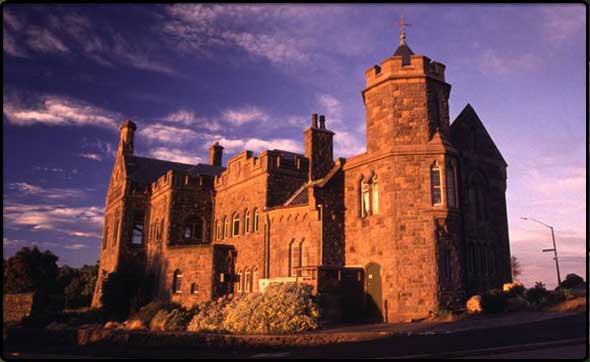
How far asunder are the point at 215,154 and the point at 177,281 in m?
19.6

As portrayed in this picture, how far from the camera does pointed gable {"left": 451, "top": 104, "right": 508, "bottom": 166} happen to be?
A: 22781mm

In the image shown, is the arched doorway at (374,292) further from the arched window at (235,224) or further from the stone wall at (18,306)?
the stone wall at (18,306)

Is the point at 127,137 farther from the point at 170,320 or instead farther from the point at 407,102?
the point at 407,102

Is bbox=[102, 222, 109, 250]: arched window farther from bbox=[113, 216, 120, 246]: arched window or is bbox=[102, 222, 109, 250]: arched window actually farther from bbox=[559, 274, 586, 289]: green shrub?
bbox=[559, 274, 586, 289]: green shrub

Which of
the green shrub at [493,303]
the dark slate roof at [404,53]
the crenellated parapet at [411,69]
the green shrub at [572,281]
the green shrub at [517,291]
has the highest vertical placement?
the dark slate roof at [404,53]

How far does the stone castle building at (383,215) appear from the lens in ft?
65.6

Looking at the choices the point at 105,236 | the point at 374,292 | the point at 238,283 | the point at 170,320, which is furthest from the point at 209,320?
the point at 105,236

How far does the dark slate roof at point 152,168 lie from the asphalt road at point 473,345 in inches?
1052

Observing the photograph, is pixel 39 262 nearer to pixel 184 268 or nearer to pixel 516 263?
pixel 184 268

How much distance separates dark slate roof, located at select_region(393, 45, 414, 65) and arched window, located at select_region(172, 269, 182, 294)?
18972 millimetres

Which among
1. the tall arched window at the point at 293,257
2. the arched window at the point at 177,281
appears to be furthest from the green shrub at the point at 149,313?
the tall arched window at the point at 293,257

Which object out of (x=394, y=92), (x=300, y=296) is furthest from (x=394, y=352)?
(x=394, y=92)

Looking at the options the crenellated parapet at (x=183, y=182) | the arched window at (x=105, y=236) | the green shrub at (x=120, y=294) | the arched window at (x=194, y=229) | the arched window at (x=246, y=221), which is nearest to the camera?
the arched window at (x=246, y=221)

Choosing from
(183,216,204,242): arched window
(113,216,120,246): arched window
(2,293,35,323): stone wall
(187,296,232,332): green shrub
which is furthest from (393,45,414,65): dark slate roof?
(2,293,35,323): stone wall
